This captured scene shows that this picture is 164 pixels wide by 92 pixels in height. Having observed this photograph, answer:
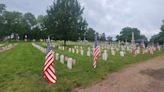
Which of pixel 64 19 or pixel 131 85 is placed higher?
pixel 64 19

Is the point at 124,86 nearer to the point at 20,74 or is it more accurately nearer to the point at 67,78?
the point at 67,78

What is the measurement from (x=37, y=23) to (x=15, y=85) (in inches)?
4837

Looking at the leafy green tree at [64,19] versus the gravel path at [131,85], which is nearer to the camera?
the gravel path at [131,85]

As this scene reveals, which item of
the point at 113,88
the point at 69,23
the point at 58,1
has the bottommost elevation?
the point at 113,88

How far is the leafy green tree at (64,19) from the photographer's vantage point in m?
47.2

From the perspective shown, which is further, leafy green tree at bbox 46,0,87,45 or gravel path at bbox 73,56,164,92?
leafy green tree at bbox 46,0,87,45

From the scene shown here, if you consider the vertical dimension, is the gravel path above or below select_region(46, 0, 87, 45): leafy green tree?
below

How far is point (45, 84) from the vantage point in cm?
1115

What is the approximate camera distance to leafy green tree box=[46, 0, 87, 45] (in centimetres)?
4725

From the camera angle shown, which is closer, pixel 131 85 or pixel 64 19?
pixel 131 85

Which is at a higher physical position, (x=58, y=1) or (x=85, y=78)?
(x=58, y=1)

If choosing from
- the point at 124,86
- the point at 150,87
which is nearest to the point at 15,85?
the point at 124,86

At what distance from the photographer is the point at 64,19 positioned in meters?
47.3

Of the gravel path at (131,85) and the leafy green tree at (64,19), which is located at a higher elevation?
the leafy green tree at (64,19)
